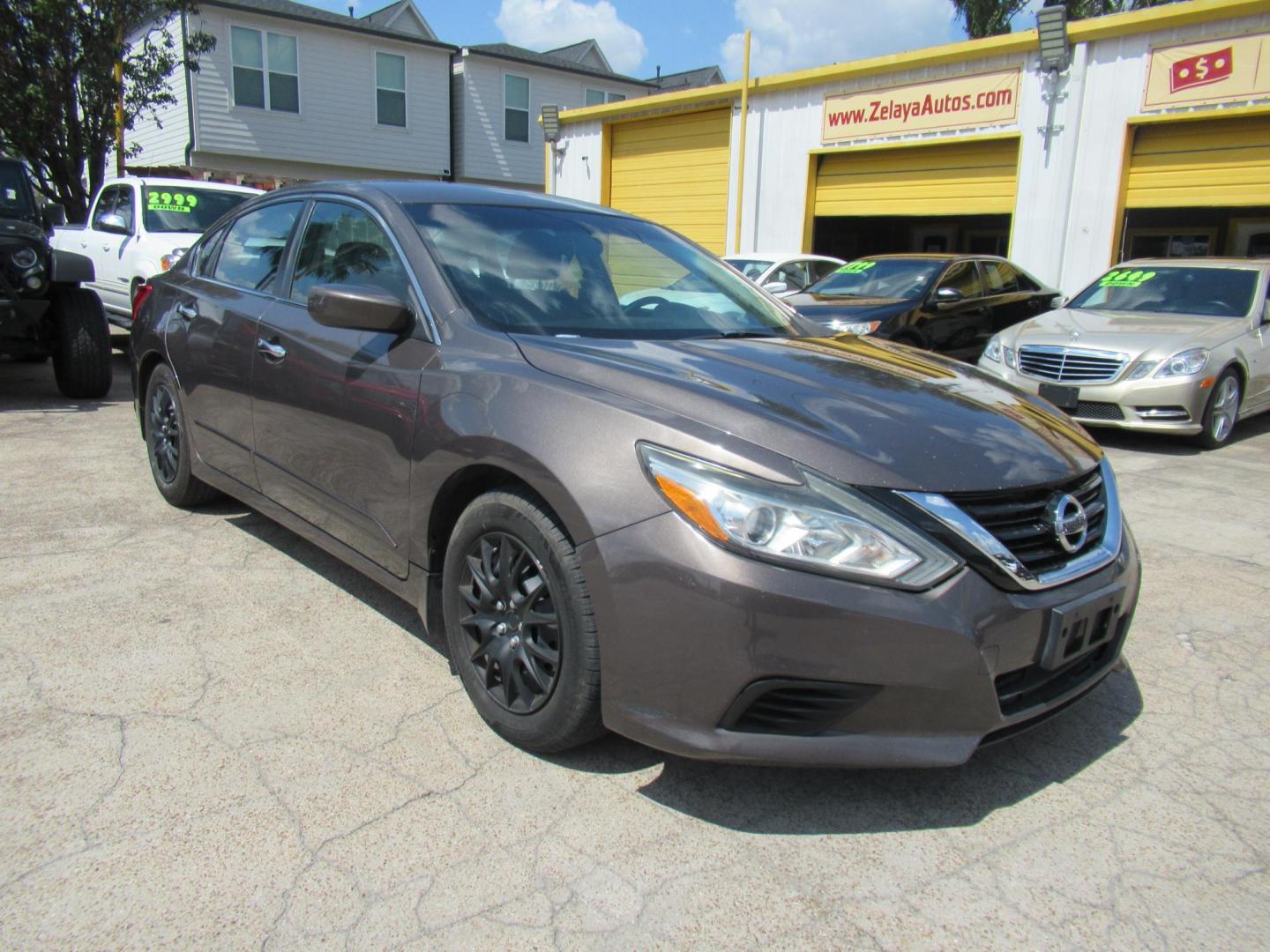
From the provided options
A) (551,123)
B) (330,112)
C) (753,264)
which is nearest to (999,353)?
(753,264)

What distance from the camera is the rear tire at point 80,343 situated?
24.8 ft

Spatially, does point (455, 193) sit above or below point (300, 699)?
above

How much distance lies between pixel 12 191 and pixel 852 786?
29.8ft

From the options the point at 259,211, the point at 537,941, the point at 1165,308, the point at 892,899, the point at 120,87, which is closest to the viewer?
the point at 537,941

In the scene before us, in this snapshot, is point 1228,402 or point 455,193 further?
point 1228,402

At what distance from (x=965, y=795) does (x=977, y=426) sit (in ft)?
3.20

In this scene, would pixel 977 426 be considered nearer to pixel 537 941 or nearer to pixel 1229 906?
pixel 1229 906

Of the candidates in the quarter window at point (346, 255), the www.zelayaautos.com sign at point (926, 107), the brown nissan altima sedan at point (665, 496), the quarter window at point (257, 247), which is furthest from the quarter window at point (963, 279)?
the quarter window at point (346, 255)

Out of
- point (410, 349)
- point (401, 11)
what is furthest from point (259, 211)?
point (401, 11)

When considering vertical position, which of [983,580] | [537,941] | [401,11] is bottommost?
[537,941]

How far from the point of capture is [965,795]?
8.20 ft

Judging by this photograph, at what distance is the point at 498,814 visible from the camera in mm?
2355

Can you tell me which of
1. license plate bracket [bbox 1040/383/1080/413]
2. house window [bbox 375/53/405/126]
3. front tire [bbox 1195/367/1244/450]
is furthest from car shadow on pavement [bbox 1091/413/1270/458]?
house window [bbox 375/53/405/126]

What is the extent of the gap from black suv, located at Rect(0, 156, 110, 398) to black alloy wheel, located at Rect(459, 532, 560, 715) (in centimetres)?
613
